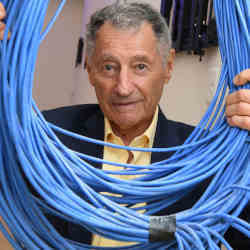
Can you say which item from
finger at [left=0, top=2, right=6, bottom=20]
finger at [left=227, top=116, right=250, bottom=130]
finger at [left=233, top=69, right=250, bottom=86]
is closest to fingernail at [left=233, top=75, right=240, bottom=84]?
finger at [left=233, top=69, right=250, bottom=86]

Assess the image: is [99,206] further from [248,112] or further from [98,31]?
[98,31]

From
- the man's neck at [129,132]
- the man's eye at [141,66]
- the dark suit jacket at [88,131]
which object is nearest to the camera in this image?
the dark suit jacket at [88,131]

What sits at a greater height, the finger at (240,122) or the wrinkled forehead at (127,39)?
the wrinkled forehead at (127,39)

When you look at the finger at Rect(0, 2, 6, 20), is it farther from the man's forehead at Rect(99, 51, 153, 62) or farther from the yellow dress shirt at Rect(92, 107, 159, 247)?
the yellow dress shirt at Rect(92, 107, 159, 247)

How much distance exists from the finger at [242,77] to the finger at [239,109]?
6cm

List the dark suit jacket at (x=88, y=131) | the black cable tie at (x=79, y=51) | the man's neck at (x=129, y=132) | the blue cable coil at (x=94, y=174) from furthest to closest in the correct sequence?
1. the black cable tie at (x=79, y=51)
2. the man's neck at (x=129, y=132)
3. the dark suit jacket at (x=88, y=131)
4. the blue cable coil at (x=94, y=174)

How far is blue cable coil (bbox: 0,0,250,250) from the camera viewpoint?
999mm

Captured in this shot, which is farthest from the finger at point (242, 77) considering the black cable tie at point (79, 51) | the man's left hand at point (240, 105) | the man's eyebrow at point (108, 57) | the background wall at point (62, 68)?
the black cable tie at point (79, 51)

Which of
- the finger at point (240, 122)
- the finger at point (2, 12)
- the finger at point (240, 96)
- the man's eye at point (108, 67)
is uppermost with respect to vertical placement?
the finger at point (2, 12)

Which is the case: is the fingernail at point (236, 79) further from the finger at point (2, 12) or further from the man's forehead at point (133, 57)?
the finger at point (2, 12)

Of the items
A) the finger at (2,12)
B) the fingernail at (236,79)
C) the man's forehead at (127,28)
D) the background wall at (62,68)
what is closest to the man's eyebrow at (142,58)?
the man's forehead at (127,28)

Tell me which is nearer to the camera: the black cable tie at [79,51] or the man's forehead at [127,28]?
the man's forehead at [127,28]

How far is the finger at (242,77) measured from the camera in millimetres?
1139

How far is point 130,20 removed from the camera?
163 cm
